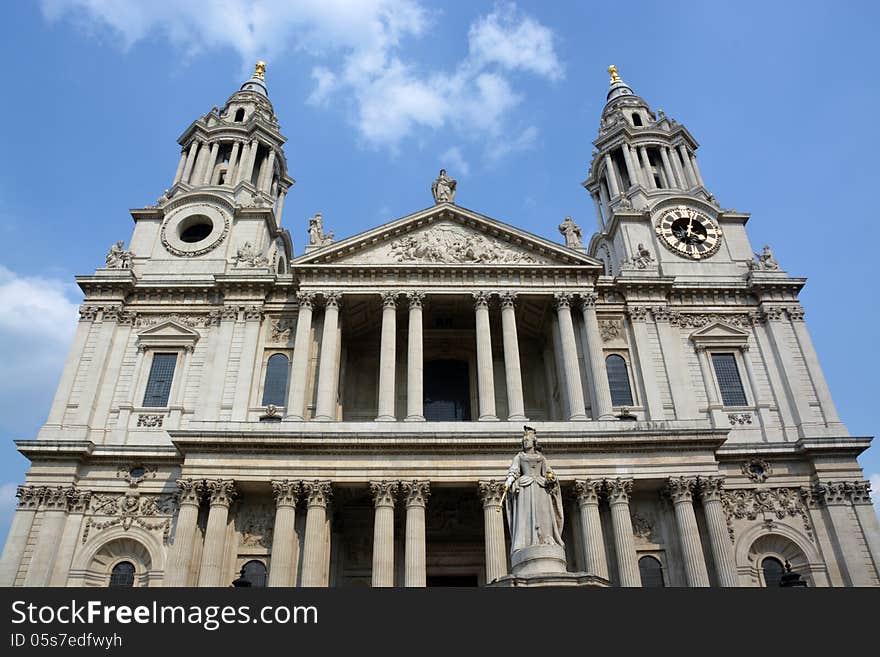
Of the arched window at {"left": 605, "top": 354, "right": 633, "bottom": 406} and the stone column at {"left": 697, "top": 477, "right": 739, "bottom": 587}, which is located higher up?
the arched window at {"left": 605, "top": 354, "right": 633, "bottom": 406}

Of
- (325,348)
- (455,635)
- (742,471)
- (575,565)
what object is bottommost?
(455,635)

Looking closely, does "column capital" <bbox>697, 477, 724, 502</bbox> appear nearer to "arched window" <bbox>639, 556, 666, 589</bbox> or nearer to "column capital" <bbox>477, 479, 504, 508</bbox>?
"arched window" <bbox>639, 556, 666, 589</bbox>

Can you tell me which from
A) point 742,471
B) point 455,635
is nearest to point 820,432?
point 742,471

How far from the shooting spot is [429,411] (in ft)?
109

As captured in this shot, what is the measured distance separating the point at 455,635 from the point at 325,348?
20064mm

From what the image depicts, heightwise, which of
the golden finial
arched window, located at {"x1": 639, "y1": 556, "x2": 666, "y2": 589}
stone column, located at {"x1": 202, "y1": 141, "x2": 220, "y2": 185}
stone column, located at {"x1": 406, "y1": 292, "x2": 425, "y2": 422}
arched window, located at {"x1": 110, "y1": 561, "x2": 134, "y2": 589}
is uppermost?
the golden finial

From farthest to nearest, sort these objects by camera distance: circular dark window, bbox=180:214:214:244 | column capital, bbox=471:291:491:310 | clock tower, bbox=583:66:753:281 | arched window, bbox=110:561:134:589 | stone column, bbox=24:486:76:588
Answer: circular dark window, bbox=180:214:214:244, clock tower, bbox=583:66:753:281, column capital, bbox=471:291:491:310, arched window, bbox=110:561:134:589, stone column, bbox=24:486:76:588

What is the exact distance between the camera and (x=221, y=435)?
25.5 meters

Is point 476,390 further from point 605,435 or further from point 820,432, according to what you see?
point 820,432

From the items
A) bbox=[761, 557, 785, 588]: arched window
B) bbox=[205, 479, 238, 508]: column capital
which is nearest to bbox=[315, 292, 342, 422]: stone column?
bbox=[205, 479, 238, 508]: column capital

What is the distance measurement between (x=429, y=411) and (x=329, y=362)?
265 inches

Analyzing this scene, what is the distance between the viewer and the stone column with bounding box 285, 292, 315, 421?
27769mm

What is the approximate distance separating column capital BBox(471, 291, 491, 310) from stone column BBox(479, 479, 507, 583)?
27.9 ft

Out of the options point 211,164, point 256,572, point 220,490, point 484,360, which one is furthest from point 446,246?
point 211,164
